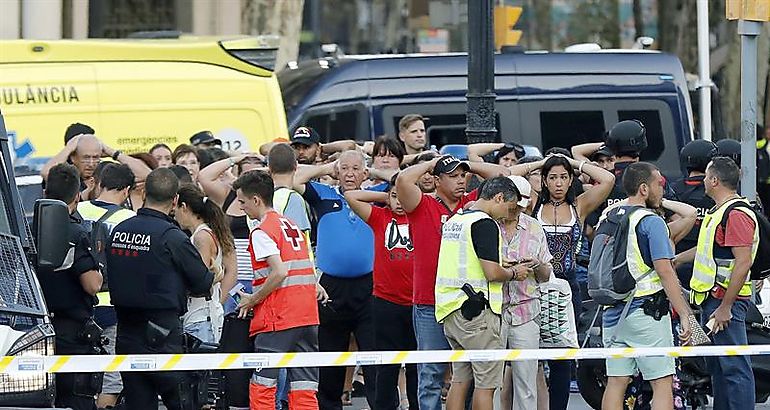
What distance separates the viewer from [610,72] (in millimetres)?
17016

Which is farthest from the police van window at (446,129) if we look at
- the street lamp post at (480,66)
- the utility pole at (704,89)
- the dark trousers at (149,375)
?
the dark trousers at (149,375)

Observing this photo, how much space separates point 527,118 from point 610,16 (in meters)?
36.6

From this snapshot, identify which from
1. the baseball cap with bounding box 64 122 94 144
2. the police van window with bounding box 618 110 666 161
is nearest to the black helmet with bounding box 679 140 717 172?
the baseball cap with bounding box 64 122 94 144

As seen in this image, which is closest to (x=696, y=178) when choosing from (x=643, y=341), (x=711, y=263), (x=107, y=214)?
(x=711, y=263)

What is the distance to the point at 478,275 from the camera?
31.6 ft

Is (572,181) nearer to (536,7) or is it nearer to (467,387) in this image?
(467,387)

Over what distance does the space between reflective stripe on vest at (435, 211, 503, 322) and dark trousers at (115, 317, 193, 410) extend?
1548mm

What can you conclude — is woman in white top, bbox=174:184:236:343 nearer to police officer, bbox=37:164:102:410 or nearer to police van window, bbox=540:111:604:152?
police officer, bbox=37:164:102:410

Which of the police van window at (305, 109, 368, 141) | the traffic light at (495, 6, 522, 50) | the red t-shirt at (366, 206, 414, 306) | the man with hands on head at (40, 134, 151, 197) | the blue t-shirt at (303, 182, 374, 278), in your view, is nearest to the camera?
the red t-shirt at (366, 206, 414, 306)

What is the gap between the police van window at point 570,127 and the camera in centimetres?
1666

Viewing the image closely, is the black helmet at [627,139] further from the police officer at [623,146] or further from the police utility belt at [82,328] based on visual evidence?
the police utility belt at [82,328]

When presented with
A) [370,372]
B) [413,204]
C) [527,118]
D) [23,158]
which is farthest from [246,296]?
[527,118]

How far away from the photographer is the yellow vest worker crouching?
31.3 ft

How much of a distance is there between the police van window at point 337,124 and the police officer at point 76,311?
6.77 m
